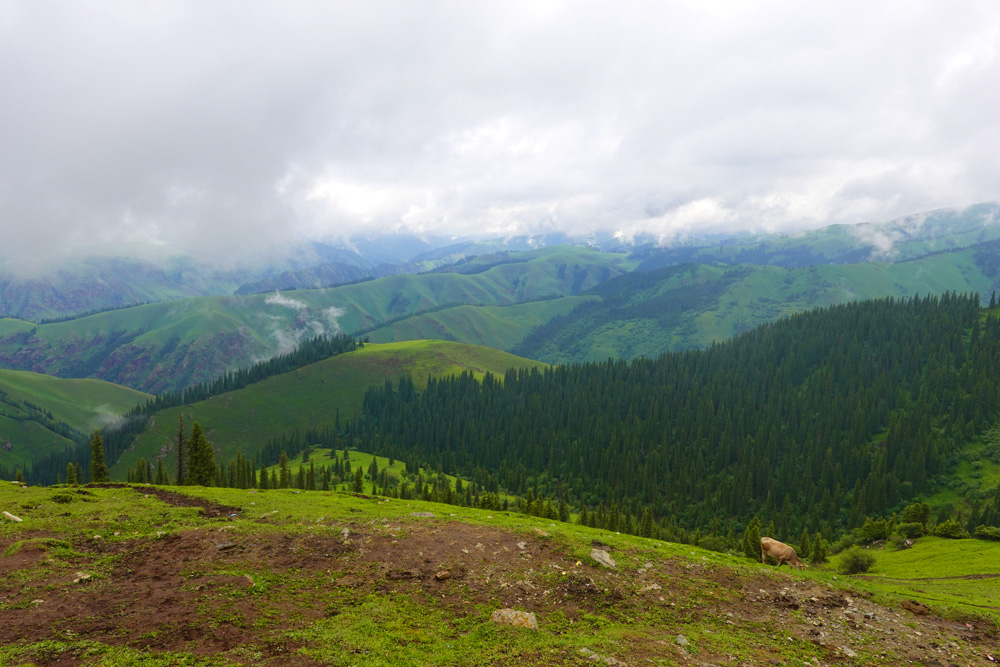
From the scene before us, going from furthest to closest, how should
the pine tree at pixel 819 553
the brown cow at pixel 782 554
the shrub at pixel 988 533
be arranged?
the pine tree at pixel 819 553
the shrub at pixel 988 533
the brown cow at pixel 782 554

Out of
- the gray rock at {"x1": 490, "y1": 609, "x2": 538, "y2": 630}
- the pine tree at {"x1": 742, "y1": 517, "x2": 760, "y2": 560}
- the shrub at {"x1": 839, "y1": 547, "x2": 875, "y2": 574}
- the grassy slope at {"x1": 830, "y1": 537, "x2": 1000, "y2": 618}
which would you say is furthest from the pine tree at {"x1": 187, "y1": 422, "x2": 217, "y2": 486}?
the shrub at {"x1": 839, "y1": 547, "x2": 875, "y2": 574}

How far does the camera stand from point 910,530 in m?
77.3

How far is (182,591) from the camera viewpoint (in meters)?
24.5

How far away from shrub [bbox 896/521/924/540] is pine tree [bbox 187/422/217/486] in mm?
116741

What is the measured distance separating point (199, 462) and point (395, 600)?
71.0 m

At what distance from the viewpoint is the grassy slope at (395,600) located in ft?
68.2

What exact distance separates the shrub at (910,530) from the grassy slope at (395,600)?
59387 millimetres

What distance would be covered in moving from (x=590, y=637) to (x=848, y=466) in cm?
16106

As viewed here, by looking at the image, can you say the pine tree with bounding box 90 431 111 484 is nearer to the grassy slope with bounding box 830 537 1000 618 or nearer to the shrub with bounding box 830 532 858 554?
the grassy slope with bounding box 830 537 1000 618

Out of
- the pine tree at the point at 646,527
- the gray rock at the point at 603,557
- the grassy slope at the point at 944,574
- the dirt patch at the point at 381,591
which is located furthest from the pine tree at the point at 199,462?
the grassy slope at the point at 944,574

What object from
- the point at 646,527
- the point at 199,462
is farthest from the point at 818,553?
the point at 199,462

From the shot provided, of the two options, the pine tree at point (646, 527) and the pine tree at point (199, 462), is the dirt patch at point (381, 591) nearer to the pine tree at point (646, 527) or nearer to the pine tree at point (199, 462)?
the pine tree at point (199, 462)

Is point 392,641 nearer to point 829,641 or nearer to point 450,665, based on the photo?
point 450,665

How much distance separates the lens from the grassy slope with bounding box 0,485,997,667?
2080 cm
